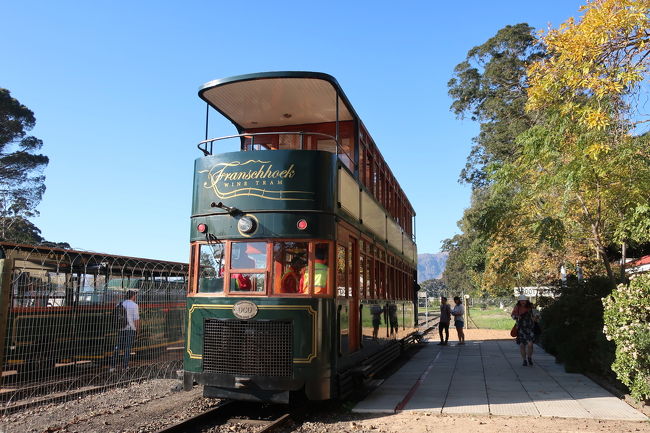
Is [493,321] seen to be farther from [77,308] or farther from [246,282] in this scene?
[246,282]

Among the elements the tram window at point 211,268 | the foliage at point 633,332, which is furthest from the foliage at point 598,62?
the tram window at point 211,268

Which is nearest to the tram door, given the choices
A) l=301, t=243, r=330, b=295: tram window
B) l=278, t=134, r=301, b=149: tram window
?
l=301, t=243, r=330, b=295: tram window

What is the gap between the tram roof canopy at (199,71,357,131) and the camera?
8.38 metres

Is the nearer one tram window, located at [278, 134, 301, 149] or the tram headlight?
the tram headlight

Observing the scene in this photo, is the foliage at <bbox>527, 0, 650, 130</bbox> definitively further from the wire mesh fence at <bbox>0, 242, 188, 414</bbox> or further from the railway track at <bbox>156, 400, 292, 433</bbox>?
the wire mesh fence at <bbox>0, 242, 188, 414</bbox>

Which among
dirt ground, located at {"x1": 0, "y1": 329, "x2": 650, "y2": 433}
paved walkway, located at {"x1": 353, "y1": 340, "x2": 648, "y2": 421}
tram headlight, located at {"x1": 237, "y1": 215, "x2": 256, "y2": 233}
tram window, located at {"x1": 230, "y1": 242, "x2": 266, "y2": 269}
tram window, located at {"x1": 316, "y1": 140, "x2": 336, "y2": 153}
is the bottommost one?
dirt ground, located at {"x1": 0, "y1": 329, "x2": 650, "y2": 433}

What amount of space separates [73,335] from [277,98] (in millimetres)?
6064

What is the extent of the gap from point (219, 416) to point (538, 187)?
7.69 metres

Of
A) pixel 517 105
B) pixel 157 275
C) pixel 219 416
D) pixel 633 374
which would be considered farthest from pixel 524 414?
pixel 517 105

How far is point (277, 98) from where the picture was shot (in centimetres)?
916

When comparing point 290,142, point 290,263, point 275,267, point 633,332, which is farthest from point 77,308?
point 633,332

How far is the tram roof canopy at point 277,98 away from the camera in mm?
8383

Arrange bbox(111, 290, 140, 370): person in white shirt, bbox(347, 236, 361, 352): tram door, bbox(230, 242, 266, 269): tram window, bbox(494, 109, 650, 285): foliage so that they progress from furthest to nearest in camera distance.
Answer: bbox(111, 290, 140, 370): person in white shirt, bbox(494, 109, 650, 285): foliage, bbox(347, 236, 361, 352): tram door, bbox(230, 242, 266, 269): tram window

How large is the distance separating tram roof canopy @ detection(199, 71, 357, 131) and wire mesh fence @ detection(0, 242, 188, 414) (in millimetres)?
4223
